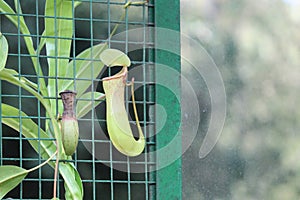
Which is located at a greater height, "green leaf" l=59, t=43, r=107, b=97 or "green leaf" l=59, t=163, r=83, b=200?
"green leaf" l=59, t=43, r=107, b=97

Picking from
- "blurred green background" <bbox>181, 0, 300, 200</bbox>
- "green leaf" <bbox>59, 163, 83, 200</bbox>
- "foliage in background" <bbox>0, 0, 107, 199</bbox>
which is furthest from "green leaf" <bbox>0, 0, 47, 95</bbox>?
"blurred green background" <bbox>181, 0, 300, 200</bbox>

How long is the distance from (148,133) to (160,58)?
0.32ft

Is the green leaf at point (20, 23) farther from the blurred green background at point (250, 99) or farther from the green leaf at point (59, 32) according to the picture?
the blurred green background at point (250, 99)

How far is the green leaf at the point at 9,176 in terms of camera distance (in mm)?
935

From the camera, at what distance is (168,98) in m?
1.00

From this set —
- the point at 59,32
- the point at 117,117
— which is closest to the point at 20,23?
the point at 59,32

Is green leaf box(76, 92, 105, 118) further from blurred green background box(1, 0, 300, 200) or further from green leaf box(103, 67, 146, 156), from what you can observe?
blurred green background box(1, 0, 300, 200)

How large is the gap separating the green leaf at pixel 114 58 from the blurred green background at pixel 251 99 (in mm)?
219

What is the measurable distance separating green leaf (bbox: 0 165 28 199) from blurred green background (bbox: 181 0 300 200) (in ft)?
0.92

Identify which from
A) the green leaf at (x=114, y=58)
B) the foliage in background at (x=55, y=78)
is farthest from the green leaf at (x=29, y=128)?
the green leaf at (x=114, y=58)

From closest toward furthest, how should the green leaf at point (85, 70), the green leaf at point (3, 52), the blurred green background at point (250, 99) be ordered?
the green leaf at point (3, 52) < the green leaf at point (85, 70) < the blurred green background at point (250, 99)

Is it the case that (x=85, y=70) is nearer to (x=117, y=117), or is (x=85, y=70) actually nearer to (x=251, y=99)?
(x=117, y=117)

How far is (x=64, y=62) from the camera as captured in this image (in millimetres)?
1047

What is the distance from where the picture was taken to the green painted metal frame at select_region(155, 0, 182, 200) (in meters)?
0.99
